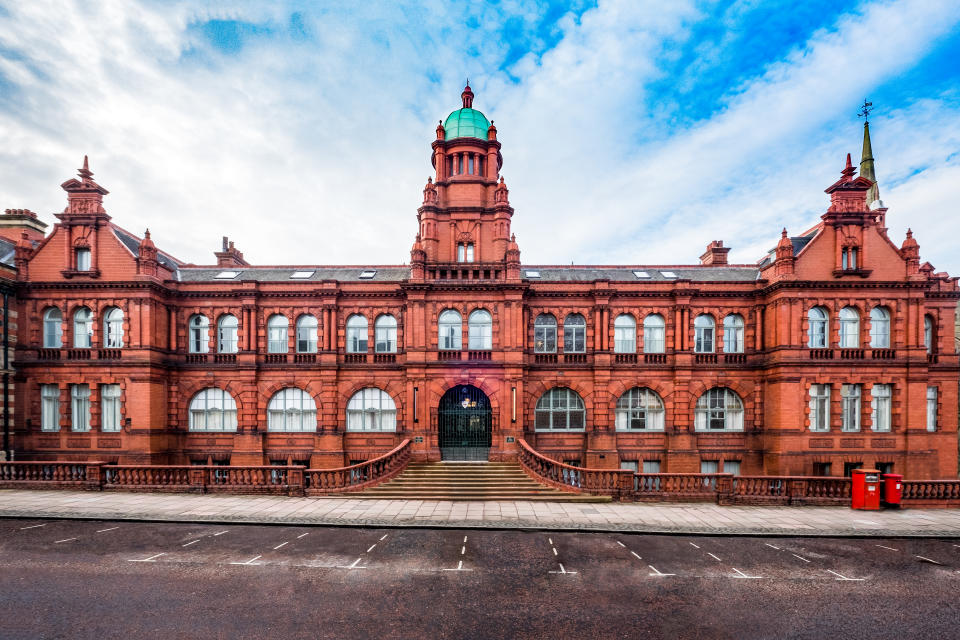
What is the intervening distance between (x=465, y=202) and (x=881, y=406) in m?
27.5

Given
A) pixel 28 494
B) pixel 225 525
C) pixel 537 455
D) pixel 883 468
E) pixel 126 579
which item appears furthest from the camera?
pixel 883 468

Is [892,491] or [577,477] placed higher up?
[892,491]

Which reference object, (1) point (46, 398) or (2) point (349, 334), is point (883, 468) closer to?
(2) point (349, 334)

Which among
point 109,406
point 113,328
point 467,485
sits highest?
point 113,328

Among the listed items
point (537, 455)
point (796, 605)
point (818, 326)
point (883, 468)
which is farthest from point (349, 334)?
point (883, 468)

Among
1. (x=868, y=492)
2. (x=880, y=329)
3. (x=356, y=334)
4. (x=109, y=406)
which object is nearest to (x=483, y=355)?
(x=356, y=334)

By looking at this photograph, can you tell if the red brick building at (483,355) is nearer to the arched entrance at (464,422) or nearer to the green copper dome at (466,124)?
the arched entrance at (464,422)

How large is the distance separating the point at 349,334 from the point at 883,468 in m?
32.3

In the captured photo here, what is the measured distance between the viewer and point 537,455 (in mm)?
21516

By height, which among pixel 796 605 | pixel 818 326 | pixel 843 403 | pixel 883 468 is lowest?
pixel 883 468

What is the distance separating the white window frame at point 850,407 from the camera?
80.8 ft

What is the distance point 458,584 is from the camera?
448 inches

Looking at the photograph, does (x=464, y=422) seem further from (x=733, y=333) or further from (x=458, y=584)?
(x=733, y=333)

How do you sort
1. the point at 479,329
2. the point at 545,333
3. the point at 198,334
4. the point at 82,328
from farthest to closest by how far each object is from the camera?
the point at 198,334 < the point at 545,333 < the point at 479,329 < the point at 82,328
